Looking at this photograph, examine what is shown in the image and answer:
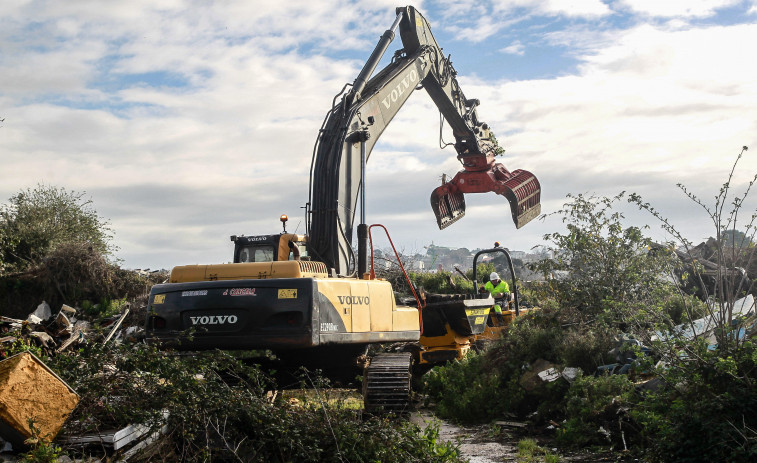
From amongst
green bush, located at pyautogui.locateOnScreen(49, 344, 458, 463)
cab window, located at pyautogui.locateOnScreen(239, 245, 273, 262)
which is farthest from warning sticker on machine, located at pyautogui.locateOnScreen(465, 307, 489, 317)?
green bush, located at pyautogui.locateOnScreen(49, 344, 458, 463)

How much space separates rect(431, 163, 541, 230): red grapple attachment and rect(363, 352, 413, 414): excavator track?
6270 millimetres

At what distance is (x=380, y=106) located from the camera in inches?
457

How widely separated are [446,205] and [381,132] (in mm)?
4115

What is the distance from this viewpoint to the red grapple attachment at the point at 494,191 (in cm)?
1522

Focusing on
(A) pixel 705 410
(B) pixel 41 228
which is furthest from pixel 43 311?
(A) pixel 705 410

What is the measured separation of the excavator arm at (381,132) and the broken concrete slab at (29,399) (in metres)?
4.79

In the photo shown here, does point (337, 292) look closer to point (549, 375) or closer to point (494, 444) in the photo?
point (494, 444)

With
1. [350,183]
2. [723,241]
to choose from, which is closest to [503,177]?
[350,183]

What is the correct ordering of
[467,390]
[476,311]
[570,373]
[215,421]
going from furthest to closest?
[476,311] → [467,390] → [570,373] → [215,421]

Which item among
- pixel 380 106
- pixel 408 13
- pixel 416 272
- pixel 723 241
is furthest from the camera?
pixel 416 272

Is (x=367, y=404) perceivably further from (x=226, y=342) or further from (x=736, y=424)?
(x=736, y=424)

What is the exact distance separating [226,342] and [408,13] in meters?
7.87

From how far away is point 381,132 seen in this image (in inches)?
461

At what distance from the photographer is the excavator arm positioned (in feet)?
32.9
